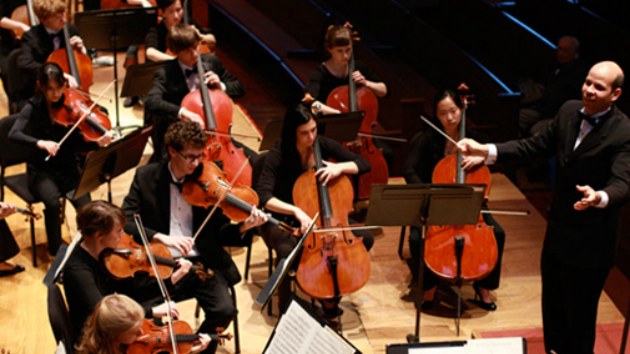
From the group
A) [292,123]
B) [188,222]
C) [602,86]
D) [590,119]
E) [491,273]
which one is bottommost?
[491,273]

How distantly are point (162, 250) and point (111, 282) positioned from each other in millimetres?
242

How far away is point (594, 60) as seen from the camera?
228 inches

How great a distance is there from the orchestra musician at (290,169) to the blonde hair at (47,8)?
1916mm

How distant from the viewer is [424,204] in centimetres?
297

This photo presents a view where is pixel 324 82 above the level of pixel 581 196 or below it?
below

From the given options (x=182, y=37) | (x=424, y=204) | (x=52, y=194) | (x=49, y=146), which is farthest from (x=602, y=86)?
(x=52, y=194)

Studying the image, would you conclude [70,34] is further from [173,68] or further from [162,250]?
[162,250]

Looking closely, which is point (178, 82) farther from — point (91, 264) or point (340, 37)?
point (91, 264)

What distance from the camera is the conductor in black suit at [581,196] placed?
2.92 meters

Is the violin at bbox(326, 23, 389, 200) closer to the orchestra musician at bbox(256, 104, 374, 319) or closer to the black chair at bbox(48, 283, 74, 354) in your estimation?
the orchestra musician at bbox(256, 104, 374, 319)

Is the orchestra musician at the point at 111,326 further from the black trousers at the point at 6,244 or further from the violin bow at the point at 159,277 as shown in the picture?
the black trousers at the point at 6,244

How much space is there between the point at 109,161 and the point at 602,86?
224 centimetres

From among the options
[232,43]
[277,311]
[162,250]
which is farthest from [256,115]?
[162,250]

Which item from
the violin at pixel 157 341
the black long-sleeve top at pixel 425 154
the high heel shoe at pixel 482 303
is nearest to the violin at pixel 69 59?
the black long-sleeve top at pixel 425 154
